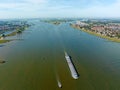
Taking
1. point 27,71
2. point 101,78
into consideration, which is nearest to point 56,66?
point 27,71

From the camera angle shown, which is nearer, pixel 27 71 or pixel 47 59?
pixel 27 71

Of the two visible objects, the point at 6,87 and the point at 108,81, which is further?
the point at 108,81

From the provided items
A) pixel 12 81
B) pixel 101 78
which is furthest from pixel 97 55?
pixel 12 81

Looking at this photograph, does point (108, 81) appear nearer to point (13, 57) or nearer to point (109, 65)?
point (109, 65)

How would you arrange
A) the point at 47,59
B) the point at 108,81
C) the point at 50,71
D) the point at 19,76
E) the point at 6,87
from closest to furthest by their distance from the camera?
the point at 6,87, the point at 108,81, the point at 19,76, the point at 50,71, the point at 47,59

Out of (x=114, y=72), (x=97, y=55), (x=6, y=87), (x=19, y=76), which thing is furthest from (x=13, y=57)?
(x=114, y=72)

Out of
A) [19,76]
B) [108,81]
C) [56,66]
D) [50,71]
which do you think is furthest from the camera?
[56,66]

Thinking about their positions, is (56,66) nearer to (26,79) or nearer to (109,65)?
(26,79)

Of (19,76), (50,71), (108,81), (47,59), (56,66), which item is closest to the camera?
(108,81)
